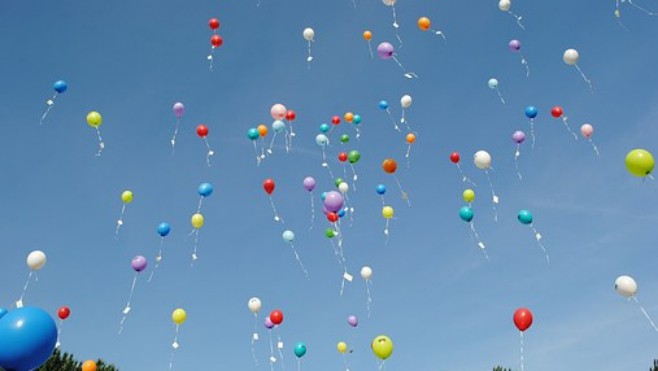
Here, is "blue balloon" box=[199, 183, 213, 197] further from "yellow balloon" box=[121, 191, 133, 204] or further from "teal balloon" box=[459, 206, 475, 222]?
"teal balloon" box=[459, 206, 475, 222]

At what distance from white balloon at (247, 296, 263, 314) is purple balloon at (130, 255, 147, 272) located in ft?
8.20

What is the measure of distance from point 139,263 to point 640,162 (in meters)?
9.88

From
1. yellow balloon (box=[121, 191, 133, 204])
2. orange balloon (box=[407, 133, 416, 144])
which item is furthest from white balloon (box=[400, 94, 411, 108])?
yellow balloon (box=[121, 191, 133, 204])

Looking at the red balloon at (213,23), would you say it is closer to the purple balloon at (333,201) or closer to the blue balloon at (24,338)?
the purple balloon at (333,201)

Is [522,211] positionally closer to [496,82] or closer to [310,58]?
[496,82]

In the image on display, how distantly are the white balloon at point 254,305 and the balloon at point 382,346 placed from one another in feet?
10.9

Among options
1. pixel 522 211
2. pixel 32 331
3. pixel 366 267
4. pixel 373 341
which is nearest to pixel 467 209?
pixel 522 211

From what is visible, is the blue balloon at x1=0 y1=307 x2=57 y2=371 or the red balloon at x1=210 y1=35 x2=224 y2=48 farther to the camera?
the red balloon at x1=210 y1=35 x2=224 y2=48

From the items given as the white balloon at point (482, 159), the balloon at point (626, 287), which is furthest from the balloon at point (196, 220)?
the balloon at point (626, 287)

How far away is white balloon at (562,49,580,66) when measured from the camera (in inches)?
422

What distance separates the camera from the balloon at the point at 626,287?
28.8ft

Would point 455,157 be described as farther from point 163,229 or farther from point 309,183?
point 163,229

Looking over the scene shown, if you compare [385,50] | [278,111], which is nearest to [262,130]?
[278,111]

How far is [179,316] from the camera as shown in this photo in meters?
11.7
